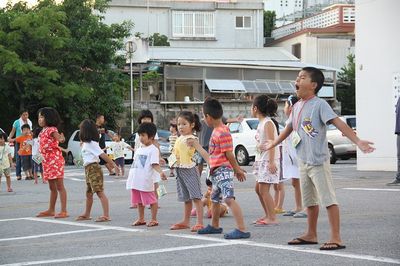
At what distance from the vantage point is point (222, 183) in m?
9.32

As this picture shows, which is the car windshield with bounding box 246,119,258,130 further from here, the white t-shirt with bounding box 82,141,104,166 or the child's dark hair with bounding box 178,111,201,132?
the child's dark hair with bounding box 178,111,201,132

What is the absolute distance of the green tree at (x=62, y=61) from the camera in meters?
34.4

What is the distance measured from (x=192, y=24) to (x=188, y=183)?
45.7 m

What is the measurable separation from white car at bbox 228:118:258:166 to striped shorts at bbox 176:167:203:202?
16.4m

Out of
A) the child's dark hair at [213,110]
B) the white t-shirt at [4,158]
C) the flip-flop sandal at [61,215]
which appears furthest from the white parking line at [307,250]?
the white t-shirt at [4,158]

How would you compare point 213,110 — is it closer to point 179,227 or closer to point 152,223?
point 179,227

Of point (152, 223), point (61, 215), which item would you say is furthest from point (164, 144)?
point (152, 223)

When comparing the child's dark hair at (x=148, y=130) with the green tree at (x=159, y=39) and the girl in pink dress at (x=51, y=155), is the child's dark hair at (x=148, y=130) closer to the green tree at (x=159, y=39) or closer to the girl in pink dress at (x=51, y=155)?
the girl in pink dress at (x=51, y=155)

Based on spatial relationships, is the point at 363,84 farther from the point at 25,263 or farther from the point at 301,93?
the point at 25,263

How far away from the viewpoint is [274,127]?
10641mm

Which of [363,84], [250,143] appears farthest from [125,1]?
[363,84]

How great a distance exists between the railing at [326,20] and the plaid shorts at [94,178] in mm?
41040

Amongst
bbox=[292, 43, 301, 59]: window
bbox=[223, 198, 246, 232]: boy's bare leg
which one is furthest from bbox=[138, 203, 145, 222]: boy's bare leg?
bbox=[292, 43, 301, 59]: window

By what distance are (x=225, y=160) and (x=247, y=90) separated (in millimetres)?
34045
